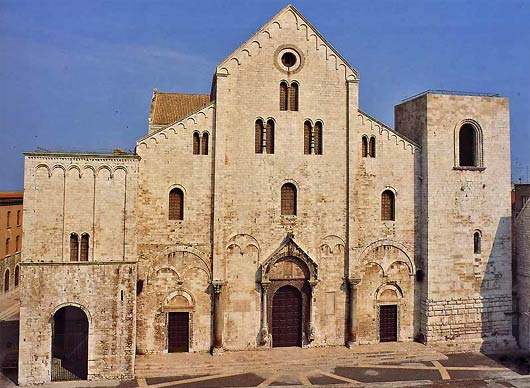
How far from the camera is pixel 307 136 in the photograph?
961 inches

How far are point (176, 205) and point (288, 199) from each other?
5.64 m

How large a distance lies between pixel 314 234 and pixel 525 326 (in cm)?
1224

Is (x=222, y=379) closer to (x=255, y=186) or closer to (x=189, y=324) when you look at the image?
(x=189, y=324)

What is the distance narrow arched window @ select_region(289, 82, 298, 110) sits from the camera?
2425cm

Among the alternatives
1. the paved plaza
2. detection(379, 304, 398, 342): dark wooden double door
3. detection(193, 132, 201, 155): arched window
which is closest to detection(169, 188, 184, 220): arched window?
detection(193, 132, 201, 155): arched window

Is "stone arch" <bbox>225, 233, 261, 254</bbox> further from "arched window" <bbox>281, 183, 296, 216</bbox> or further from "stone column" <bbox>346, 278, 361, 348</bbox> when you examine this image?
"stone column" <bbox>346, 278, 361, 348</bbox>

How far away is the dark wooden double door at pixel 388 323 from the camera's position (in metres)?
24.9

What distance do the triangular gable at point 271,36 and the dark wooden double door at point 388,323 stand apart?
12.2 m

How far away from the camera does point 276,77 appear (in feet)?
78.8

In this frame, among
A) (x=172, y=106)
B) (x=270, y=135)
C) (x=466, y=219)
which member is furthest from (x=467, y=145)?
(x=172, y=106)

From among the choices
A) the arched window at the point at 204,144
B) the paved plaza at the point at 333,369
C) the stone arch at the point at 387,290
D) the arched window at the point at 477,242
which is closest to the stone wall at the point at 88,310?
the paved plaza at the point at 333,369

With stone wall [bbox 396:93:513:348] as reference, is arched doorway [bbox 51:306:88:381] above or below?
below

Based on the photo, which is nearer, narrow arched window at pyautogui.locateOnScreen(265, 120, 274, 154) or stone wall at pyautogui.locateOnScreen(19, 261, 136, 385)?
stone wall at pyautogui.locateOnScreen(19, 261, 136, 385)

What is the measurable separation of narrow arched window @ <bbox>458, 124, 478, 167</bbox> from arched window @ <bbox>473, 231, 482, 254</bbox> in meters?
3.80
